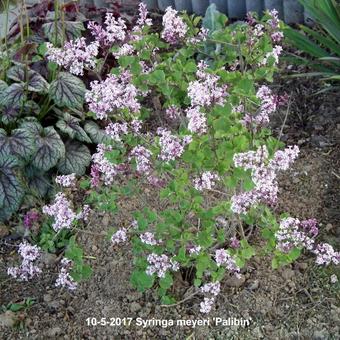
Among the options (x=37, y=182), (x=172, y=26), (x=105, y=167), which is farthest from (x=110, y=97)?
(x=37, y=182)

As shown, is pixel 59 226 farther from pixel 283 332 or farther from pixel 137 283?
pixel 283 332

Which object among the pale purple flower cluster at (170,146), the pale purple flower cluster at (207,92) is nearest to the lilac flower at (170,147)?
the pale purple flower cluster at (170,146)

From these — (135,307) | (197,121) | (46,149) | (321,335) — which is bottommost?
(321,335)

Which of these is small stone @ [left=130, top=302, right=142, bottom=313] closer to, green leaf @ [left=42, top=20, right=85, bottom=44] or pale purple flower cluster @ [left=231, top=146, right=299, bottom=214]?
pale purple flower cluster @ [left=231, top=146, right=299, bottom=214]

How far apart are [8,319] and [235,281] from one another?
836 millimetres

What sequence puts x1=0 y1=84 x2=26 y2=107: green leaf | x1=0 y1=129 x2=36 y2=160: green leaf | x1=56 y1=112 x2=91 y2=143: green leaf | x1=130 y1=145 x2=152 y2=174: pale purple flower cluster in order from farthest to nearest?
x1=56 y1=112 x2=91 y2=143: green leaf
x1=0 y1=84 x2=26 y2=107: green leaf
x1=0 y1=129 x2=36 y2=160: green leaf
x1=130 y1=145 x2=152 y2=174: pale purple flower cluster

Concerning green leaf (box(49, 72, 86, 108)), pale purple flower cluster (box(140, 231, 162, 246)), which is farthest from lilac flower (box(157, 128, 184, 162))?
green leaf (box(49, 72, 86, 108))

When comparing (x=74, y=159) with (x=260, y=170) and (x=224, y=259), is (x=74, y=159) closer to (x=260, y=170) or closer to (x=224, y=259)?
(x=224, y=259)

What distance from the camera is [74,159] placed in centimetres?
336

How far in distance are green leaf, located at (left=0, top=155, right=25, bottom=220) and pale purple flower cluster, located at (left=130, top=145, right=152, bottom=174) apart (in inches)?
33.6

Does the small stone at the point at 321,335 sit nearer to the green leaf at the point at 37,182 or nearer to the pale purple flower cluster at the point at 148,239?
the pale purple flower cluster at the point at 148,239

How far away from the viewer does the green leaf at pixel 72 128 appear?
3344mm

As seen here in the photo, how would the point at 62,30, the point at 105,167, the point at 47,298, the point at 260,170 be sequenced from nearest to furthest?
the point at 260,170
the point at 105,167
the point at 47,298
the point at 62,30

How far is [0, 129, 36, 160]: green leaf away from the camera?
10.2ft
